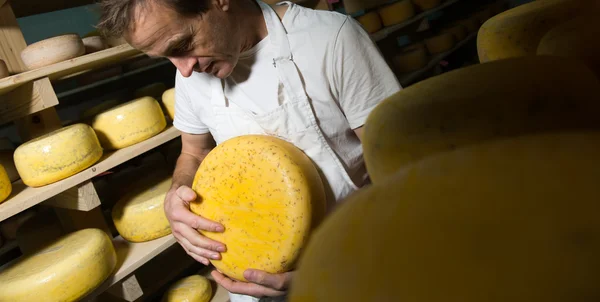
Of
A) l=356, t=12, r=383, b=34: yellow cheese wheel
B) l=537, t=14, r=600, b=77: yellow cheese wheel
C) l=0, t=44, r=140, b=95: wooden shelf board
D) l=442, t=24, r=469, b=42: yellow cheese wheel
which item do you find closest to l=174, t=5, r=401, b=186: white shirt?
l=0, t=44, r=140, b=95: wooden shelf board

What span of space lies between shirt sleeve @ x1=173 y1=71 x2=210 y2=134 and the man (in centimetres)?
11

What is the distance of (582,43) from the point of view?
0.30m

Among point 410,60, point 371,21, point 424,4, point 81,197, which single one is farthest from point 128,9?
point 424,4

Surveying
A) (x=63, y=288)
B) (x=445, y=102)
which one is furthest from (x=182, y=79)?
(x=445, y=102)

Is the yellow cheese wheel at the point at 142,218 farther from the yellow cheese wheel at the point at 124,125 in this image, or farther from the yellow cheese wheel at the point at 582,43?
the yellow cheese wheel at the point at 582,43

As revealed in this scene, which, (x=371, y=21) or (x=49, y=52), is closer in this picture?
(x=49, y=52)

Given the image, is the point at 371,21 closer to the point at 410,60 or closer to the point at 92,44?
the point at 410,60

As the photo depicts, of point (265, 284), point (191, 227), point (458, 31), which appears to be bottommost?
point (458, 31)

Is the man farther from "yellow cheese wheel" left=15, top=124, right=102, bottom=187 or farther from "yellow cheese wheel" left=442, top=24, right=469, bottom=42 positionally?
"yellow cheese wheel" left=442, top=24, right=469, bottom=42

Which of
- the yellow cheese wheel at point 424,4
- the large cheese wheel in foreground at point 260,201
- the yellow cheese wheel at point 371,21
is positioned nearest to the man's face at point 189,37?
the large cheese wheel in foreground at point 260,201

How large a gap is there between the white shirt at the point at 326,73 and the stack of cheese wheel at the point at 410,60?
2.35 meters

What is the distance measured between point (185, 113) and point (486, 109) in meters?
1.13

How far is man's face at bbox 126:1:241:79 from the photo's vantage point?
84cm

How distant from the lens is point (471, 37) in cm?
404
